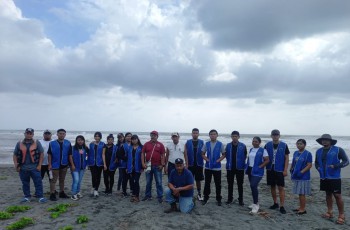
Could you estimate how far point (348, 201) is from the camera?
988 cm

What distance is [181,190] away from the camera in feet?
24.6

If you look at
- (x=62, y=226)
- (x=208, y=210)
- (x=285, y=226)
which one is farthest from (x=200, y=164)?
(x=62, y=226)

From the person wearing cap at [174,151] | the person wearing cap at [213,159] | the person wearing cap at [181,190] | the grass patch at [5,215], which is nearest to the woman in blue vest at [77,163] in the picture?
the grass patch at [5,215]

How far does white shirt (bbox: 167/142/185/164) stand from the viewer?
855 cm

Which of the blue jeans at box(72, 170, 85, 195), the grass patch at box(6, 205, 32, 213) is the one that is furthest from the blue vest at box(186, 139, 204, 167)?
Answer: the grass patch at box(6, 205, 32, 213)

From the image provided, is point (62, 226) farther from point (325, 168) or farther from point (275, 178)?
point (325, 168)

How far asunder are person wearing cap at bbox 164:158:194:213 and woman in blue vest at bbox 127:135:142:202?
133 cm

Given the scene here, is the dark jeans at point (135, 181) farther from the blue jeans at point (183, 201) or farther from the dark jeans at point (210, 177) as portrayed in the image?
the dark jeans at point (210, 177)

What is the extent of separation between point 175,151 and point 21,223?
13.0 feet

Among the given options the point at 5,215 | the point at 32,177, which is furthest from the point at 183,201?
the point at 32,177

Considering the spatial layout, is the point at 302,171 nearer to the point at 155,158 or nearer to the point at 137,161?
the point at 155,158

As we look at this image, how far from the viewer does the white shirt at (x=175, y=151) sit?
8.55m

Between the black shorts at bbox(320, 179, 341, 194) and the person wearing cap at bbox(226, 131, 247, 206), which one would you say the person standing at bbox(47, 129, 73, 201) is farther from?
the black shorts at bbox(320, 179, 341, 194)

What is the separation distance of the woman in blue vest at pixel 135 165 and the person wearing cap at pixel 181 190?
133 cm
